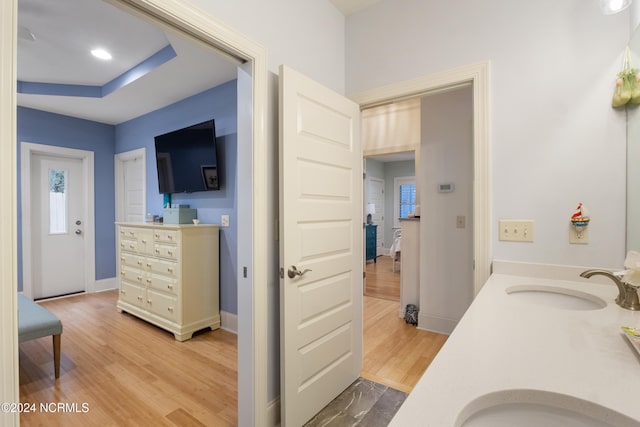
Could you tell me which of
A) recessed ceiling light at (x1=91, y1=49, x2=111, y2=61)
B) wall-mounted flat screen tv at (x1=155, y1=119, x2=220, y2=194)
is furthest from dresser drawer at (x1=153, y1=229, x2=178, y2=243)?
recessed ceiling light at (x1=91, y1=49, x2=111, y2=61)

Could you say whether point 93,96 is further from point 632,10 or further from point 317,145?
point 632,10

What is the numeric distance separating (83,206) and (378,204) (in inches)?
247

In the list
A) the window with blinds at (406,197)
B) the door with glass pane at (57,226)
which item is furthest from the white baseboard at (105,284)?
the window with blinds at (406,197)

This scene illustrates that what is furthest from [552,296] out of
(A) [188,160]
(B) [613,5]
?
(A) [188,160]

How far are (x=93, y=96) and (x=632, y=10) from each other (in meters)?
4.72

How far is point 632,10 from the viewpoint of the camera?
1.32 meters

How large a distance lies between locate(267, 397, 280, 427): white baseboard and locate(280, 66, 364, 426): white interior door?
11 cm

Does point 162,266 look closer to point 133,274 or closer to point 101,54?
point 133,274

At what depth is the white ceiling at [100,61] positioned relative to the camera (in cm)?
226

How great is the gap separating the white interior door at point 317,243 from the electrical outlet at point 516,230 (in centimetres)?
89

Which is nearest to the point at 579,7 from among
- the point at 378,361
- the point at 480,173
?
the point at 480,173

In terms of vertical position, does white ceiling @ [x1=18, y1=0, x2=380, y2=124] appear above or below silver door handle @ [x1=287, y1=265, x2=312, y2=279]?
above

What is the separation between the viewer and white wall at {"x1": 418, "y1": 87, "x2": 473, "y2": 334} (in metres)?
2.84

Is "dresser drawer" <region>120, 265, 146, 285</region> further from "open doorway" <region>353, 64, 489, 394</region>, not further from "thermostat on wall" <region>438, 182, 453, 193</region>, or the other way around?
"thermostat on wall" <region>438, 182, 453, 193</region>
